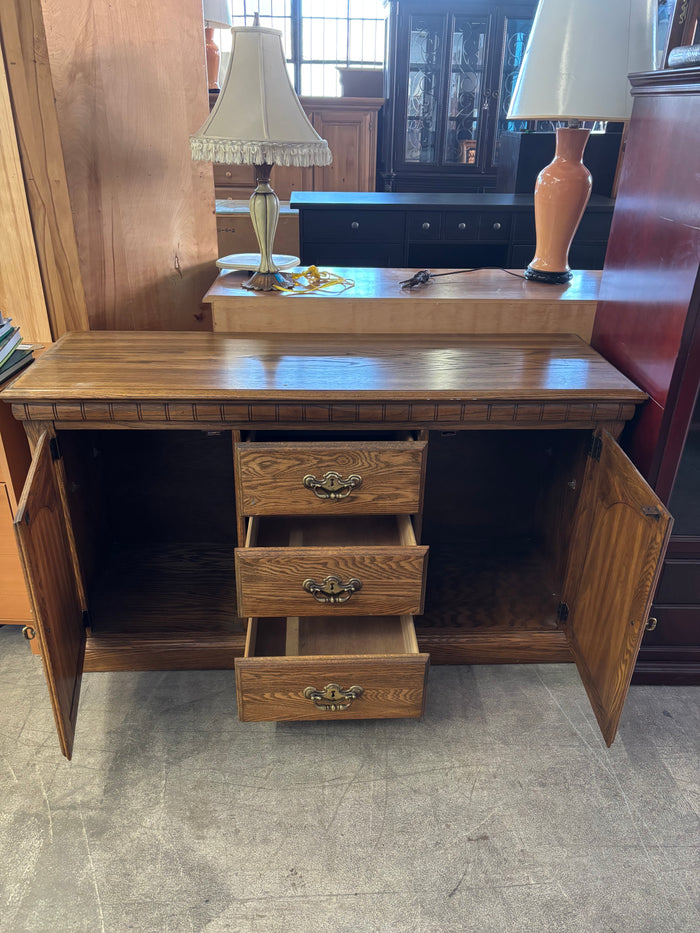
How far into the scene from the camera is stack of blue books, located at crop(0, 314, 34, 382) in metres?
1.29

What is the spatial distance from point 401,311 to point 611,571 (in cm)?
71

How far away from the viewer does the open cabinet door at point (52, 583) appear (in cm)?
104

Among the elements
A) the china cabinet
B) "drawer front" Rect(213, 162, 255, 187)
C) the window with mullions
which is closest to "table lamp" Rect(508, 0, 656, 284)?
the china cabinet

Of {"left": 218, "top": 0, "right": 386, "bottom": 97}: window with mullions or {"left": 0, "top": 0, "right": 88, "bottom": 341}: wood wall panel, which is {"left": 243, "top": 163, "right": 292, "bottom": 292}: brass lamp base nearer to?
{"left": 0, "top": 0, "right": 88, "bottom": 341}: wood wall panel

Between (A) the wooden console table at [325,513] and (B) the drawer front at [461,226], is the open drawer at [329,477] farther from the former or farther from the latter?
(B) the drawer front at [461,226]

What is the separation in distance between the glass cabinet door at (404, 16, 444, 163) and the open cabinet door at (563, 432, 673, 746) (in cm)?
409

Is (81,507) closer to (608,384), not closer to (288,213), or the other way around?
(608,384)

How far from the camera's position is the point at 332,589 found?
1.23 meters

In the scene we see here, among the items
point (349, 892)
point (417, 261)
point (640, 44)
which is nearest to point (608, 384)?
point (640, 44)

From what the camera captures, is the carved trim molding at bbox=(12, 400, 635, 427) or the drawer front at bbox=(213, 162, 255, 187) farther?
the drawer front at bbox=(213, 162, 255, 187)

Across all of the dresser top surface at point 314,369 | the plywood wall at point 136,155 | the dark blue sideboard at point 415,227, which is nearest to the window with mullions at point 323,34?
the dark blue sideboard at point 415,227

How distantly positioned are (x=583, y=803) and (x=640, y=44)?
152 centimetres

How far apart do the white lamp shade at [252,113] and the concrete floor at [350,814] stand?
1122mm

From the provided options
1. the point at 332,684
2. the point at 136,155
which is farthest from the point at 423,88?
the point at 332,684
